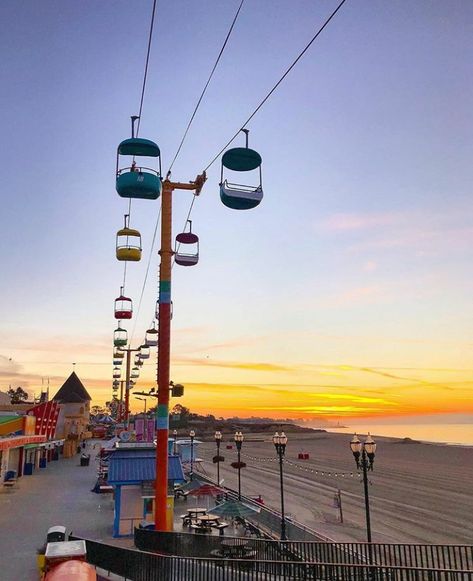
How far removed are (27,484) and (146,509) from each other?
20339 mm

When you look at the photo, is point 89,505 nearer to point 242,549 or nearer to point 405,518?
point 242,549

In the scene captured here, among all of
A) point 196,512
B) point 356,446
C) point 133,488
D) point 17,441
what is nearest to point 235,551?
point 356,446

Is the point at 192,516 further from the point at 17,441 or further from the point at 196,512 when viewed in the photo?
the point at 17,441

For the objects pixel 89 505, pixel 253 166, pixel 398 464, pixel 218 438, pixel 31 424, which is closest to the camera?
pixel 253 166

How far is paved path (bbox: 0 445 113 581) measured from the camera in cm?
1675

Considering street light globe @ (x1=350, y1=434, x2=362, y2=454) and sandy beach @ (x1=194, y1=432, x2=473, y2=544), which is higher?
street light globe @ (x1=350, y1=434, x2=362, y2=454)

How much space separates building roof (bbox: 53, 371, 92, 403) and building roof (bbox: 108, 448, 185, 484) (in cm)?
6324

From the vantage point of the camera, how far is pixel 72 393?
275 feet

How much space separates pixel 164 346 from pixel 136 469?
8.03 m

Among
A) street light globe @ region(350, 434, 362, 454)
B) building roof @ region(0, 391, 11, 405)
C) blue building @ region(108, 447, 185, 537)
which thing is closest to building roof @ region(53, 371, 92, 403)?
building roof @ region(0, 391, 11, 405)

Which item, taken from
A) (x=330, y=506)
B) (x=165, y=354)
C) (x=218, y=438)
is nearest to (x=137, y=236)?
(x=165, y=354)

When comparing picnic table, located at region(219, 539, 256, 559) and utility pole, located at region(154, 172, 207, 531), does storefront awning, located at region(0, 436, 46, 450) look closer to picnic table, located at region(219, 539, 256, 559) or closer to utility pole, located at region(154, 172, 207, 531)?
utility pole, located at region(154, 172, 207, 531)

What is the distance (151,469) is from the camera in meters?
22.7

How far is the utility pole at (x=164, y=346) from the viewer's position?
16781mm
